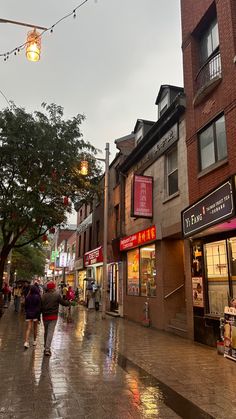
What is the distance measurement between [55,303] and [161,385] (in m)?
3.87

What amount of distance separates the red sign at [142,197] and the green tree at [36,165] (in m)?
3.68

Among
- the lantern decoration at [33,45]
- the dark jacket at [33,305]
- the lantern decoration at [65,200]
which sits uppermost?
the lantern decoration at [33,45]

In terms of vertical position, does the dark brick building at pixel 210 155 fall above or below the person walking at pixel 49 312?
above

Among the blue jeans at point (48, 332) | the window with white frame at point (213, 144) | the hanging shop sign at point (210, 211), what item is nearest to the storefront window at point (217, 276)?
the hanging shop sign at point (210, 211)

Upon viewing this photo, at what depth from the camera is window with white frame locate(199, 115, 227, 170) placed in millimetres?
10258

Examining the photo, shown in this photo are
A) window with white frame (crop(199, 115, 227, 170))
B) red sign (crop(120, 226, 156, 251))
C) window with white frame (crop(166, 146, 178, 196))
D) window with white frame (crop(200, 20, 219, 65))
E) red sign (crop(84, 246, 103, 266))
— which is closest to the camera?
window with white frame (crop(199, 115, 227, 170))

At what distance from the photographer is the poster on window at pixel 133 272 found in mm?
16922

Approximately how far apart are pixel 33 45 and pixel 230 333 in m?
7.97

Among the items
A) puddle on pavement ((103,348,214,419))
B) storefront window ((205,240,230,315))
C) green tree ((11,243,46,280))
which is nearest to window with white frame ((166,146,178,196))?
storefront window ((205,240,230,315))

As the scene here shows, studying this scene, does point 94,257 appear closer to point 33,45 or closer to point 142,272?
point 142,272

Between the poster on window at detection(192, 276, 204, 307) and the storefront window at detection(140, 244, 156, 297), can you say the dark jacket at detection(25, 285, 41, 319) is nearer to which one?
the poster on window at detection(192, 276, 204, 307)

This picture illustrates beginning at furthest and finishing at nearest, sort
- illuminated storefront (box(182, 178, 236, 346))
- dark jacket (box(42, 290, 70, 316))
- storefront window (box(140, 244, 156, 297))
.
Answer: storefront window (box(140, 244, 156, 297))
dark jacket (box(42, 290, 70, 316))
illuminated storefront (box(182, 178, 236, 346))

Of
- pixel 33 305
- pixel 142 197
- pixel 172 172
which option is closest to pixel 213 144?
pixel 172 172

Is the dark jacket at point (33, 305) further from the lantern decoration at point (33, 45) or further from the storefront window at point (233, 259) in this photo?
the lantern decoration at point (33, 45)
